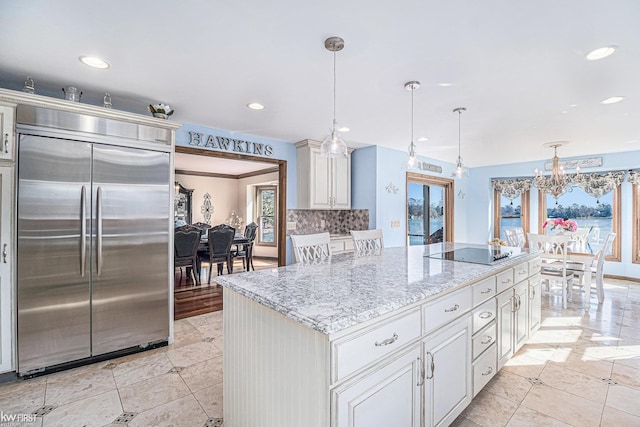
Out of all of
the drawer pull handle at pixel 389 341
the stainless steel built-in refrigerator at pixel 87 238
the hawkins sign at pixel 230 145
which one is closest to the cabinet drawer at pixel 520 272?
the drawer pull handle at pixel 389 341

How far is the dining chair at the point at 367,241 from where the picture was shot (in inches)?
122

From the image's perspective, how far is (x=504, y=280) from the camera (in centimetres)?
233

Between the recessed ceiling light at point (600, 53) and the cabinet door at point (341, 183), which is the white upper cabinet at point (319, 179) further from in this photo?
the recessed ceiling light at point (600, 53)

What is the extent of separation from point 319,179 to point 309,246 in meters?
2.15

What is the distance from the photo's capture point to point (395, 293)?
1.43 meters

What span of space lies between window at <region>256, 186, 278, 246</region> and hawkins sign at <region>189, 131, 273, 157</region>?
4.04 m

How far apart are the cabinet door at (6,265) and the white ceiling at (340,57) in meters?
0.90

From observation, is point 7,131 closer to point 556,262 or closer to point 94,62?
point 94,62

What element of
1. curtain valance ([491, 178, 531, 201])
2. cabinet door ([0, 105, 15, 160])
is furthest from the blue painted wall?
cabinet door ([0, 105, 15, 160])

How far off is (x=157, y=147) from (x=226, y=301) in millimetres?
1864

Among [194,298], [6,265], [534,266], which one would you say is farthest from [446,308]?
[194,298]

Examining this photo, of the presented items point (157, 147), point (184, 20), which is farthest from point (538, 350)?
point (157, 147)

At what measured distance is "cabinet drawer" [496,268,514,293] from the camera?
2254 mm

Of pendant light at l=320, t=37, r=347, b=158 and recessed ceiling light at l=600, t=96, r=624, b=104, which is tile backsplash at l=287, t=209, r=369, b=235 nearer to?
pendant light at l=320, t=37, r=347, b=158
